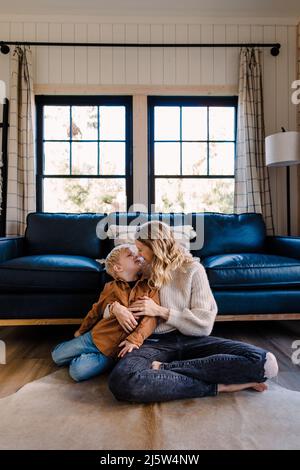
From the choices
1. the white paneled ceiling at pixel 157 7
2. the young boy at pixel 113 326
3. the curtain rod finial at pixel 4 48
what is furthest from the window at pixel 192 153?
the young boy at pixel 113 326

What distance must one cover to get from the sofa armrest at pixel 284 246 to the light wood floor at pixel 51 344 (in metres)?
0.58

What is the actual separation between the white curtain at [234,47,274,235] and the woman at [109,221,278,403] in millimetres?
1918

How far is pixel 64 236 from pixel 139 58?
81.1 inches

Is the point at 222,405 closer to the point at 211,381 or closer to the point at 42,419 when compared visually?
the point at 211,381

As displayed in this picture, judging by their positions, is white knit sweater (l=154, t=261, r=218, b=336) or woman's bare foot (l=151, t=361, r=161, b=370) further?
white knit sweater (l=154, t=261, r=218, b=336)

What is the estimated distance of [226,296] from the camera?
6.86 ft

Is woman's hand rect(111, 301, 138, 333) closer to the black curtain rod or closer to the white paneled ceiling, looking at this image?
the black curtain rod

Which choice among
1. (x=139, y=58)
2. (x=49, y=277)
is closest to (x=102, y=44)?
(x=139, y=58)

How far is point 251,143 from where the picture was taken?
3.19 meters

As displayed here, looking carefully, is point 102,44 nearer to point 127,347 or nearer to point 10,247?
point 10,247

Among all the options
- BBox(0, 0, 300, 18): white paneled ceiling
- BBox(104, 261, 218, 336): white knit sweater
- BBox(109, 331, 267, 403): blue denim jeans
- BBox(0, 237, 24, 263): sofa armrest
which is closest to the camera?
BBox(109, 331, 267, 403): blue denim jeans

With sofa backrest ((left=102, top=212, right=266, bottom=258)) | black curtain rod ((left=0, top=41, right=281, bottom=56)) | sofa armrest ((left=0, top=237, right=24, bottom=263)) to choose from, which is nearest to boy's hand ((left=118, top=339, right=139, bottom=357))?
sofa armrest ((left=0, top=237, right=24, bottom=263))

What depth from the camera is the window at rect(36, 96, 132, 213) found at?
3.34 metres
